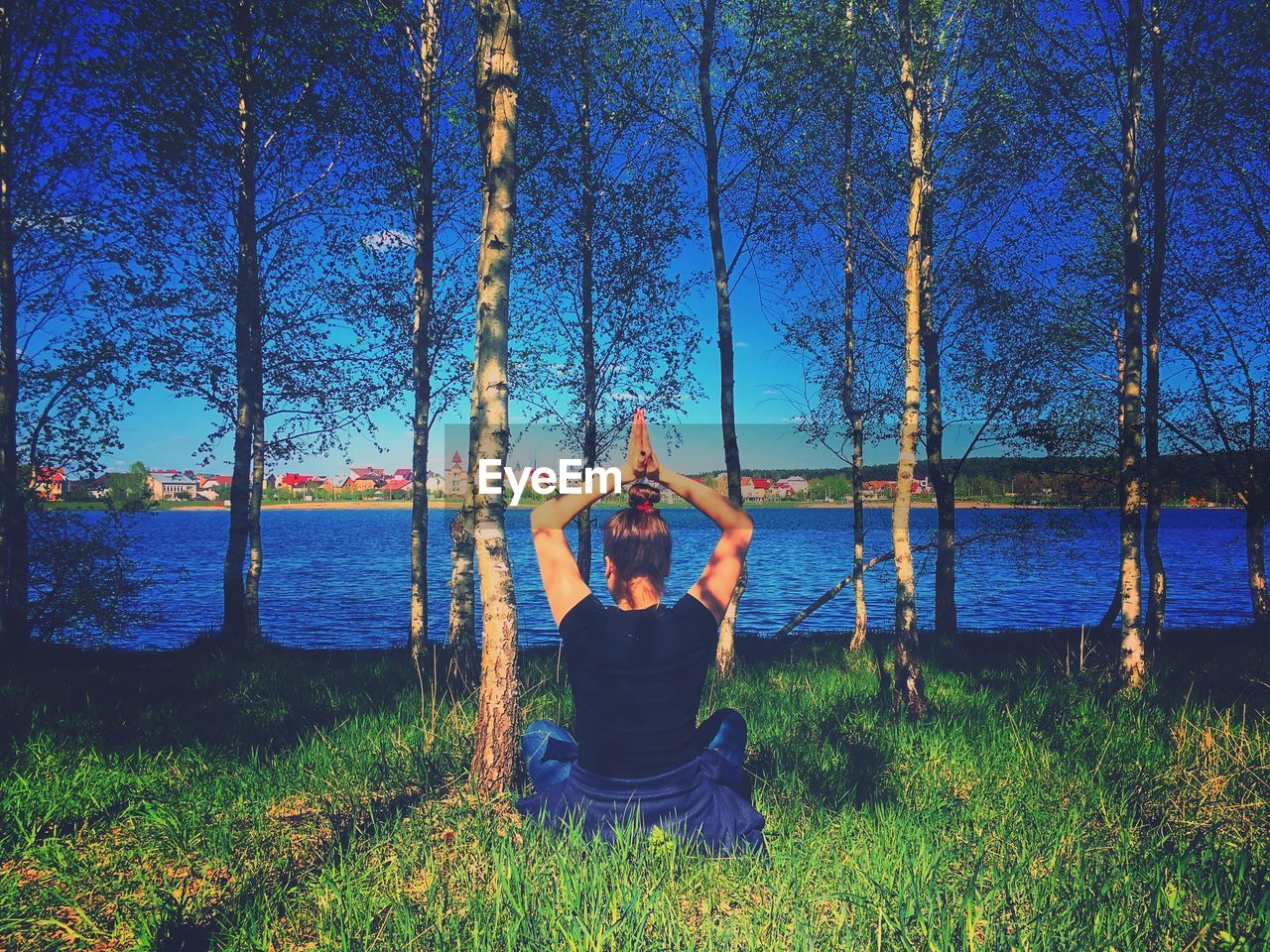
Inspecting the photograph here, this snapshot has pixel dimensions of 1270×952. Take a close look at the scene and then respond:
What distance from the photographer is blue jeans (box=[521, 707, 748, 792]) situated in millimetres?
3736

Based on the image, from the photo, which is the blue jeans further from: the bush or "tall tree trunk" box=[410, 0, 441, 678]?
the bush

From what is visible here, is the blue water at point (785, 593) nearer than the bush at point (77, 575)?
No

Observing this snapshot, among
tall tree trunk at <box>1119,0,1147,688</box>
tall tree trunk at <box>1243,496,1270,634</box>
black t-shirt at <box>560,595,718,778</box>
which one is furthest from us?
tall tree trunk at <box>1243,496,1270,634</box>

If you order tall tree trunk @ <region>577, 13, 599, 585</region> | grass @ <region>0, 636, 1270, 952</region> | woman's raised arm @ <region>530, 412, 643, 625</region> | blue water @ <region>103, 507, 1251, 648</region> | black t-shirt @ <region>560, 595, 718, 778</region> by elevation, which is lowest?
blue water @ <region>103, 507, 1251, 648</region>

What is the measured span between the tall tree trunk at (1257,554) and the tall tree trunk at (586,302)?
16.4 meters

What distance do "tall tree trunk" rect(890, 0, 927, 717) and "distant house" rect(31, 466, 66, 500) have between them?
15701 millimetres

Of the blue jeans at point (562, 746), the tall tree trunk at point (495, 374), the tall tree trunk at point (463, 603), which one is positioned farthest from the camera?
the tall tree trunk at point (463, 603)

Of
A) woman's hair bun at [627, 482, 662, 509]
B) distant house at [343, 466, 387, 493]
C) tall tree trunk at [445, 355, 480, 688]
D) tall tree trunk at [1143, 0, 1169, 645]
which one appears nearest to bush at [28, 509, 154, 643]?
tall tree trunk at [445, 355, 480, 688]

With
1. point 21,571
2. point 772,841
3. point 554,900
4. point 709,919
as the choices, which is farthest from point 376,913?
point 21,571

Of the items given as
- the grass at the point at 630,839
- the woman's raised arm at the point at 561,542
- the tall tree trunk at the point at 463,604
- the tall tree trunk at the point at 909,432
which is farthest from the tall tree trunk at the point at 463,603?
the tall tree trunk at the point at 909,432

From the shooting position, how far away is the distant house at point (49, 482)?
514 inches

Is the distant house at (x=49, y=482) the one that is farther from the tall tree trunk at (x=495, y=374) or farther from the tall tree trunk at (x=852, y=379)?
the tall tree trunk at (x=852, y=379)

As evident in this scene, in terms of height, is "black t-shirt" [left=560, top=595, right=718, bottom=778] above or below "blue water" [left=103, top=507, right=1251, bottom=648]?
above

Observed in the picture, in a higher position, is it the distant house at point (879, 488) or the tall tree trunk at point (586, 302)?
the tall tree trunk at point (586, 302)
